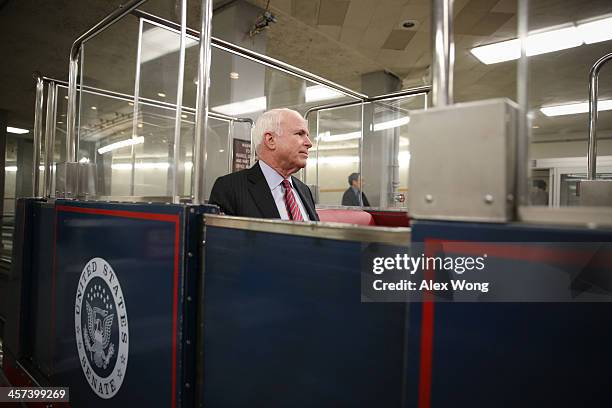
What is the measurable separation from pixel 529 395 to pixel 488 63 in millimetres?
6110

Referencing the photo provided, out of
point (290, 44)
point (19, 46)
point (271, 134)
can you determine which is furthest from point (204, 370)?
point (19, 46)

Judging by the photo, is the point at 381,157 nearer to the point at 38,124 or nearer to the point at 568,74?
the point at 568,74

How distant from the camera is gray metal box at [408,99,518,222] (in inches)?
23.5

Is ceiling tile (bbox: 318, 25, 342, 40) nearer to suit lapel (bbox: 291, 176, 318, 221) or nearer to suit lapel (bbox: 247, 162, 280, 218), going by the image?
suit lapel (bbox: 291, 176, 318, 221)

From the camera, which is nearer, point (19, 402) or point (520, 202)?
point (520, 202)

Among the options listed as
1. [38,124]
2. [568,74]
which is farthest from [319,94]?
[38,124]

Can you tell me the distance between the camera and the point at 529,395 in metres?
0.59

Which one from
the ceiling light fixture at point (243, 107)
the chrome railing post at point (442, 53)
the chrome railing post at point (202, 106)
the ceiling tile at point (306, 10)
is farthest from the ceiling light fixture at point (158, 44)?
the chrome railing post at point (442, 53)

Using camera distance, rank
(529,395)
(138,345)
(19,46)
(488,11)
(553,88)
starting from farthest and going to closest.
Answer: (553,88), (19,46), (488,11), (138,345), (529,395)

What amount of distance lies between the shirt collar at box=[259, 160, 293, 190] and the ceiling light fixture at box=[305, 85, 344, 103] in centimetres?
616

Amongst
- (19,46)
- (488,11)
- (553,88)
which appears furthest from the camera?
(553,88)

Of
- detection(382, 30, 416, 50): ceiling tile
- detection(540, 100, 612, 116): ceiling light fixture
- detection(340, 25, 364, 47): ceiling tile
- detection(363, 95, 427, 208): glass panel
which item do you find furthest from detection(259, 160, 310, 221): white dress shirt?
detection(540, 100, 612, 116): ceiling light fixture

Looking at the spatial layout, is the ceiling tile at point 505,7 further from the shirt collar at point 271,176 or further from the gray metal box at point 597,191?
the shirt collar at point 271,176

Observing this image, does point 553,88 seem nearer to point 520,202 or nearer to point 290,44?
point 290,44
